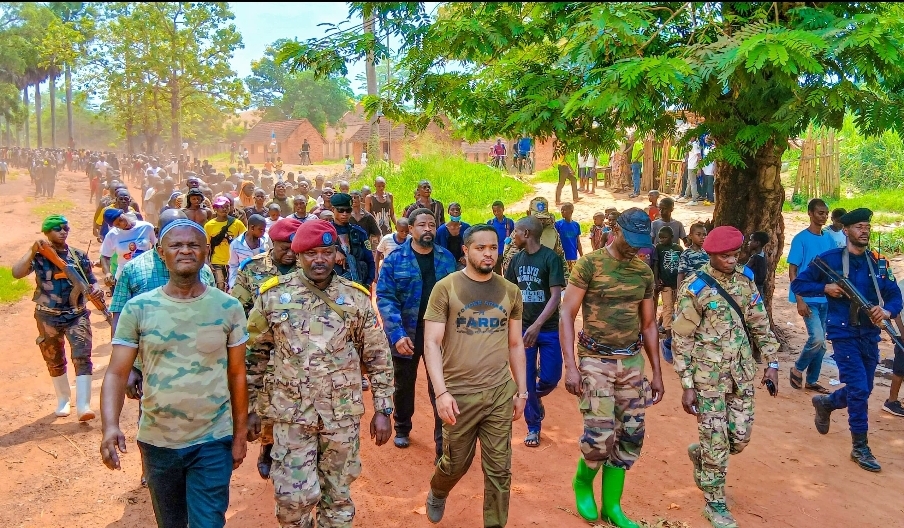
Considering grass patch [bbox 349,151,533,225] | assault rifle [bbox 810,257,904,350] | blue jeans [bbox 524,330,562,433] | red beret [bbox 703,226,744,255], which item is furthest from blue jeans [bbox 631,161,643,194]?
red beret [bbox 703,226,744,255]

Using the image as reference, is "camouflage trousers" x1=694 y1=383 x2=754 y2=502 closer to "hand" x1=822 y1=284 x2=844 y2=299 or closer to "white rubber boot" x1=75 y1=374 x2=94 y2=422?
"hand" x1=822 y1=284 x2=844 y2=299

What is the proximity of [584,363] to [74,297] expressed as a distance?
A: 15.3ft

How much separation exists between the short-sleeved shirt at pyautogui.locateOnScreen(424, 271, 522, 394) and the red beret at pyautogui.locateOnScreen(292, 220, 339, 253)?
0.86 metres

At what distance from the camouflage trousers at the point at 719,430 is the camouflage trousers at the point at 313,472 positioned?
240cm

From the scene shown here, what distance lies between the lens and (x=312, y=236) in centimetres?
382

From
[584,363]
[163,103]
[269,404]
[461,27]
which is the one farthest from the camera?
[163,103]

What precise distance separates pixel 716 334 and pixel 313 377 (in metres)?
2.74

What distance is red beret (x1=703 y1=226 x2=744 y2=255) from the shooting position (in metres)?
4.86

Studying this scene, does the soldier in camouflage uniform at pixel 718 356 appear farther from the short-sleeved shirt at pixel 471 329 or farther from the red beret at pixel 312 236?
the red beret at pixel 312 236

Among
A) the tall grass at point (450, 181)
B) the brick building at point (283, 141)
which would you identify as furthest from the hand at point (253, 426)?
the brick building at point (283, 141)

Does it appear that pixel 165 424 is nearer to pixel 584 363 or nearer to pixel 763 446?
pixel 584 363

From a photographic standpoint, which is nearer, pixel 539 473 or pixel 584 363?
pixel 584 363

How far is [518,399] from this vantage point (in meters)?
4.50

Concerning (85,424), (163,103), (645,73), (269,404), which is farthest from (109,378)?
(163,103)
